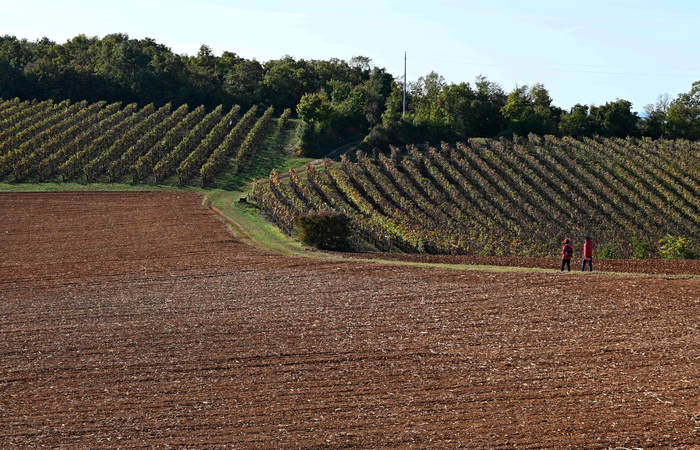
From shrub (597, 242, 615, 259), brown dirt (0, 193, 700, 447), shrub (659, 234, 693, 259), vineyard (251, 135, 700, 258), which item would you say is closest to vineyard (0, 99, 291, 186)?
vineyard (251, 135, 700, 258)

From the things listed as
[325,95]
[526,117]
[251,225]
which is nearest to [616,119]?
[526,117]

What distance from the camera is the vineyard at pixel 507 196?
139 ft

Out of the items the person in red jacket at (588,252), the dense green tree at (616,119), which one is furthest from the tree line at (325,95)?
the person in red jacket at (588,252)

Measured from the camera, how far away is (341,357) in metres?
19.1

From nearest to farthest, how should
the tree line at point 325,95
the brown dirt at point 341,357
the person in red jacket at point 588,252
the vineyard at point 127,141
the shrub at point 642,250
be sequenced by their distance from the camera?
the brown dirt at point 341,357 → the person in red jacket at point 588,252 → the shrub at point 642,250 → the vineyard at point 127,141 → the tree line at point 325,95

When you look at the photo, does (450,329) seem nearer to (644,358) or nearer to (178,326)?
(644,358)

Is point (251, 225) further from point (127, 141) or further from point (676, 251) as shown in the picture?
point (127, 141)

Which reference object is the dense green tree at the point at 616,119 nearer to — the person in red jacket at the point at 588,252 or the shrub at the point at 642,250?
the shrub at the point at 642,250

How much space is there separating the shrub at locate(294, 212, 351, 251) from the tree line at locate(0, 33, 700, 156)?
3637 centimetres

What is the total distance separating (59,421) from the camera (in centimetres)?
1533

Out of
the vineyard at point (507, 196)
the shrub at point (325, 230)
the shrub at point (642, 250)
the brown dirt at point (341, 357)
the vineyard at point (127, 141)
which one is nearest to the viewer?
the brown dirt at point (341, 357)

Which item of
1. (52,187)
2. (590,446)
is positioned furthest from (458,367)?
(52,187)

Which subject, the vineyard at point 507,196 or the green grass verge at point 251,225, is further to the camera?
the vineyard at point 507,196

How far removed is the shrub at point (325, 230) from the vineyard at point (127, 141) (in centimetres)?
2594
